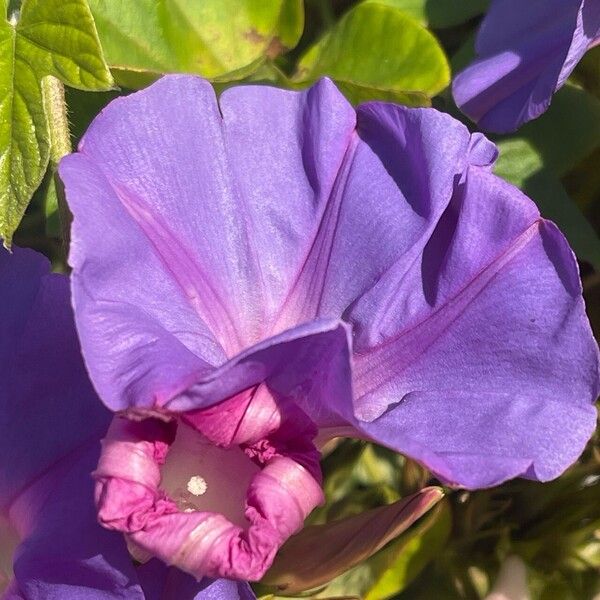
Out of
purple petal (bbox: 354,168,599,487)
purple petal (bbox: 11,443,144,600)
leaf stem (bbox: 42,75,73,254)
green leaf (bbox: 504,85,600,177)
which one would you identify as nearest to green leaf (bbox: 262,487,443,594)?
purple petal (bbox: 354,168,599,487)

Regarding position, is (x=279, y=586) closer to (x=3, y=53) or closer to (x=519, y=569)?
(x=519, y=569)

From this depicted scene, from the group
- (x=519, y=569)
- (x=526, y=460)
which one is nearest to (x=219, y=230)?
(x=526, y=460)

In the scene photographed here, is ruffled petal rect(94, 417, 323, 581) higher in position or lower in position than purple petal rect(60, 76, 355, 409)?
lower

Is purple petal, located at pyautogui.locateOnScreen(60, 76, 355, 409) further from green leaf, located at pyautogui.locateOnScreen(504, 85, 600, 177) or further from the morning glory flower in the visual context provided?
green leaf, located at pyautogui.locateOnScreen(504, 85, 600, 177)

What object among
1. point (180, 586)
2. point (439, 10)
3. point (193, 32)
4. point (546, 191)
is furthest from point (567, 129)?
point (180, 586)

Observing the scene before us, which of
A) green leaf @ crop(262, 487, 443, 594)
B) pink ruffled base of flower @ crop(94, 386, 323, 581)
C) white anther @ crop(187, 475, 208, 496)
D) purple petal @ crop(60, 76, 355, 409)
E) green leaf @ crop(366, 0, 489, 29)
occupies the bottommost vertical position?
green leaf @ crop(262, 487, 443, 594)

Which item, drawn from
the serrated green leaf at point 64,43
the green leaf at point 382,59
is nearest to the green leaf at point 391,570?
the green leaf at point 382,59

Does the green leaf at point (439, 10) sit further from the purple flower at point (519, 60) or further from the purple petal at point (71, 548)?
the purple petal at point (71, 548)
